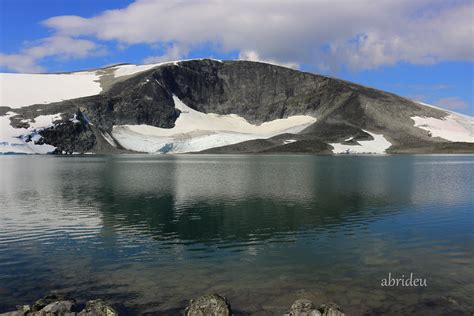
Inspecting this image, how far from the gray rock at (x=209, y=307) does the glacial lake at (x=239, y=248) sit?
6.27ft

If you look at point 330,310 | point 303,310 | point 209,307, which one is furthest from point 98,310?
point 330,310

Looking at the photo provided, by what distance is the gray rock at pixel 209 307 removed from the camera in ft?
60.0

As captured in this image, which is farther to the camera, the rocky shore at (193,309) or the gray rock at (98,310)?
the gray rock at (98,310)

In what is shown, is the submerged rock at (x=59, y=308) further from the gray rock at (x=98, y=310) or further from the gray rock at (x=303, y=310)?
the gray rock at (x=303, y=310)

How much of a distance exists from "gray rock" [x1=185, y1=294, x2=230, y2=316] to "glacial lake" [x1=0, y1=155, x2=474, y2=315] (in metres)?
1.91

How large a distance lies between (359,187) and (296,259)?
4294 cm

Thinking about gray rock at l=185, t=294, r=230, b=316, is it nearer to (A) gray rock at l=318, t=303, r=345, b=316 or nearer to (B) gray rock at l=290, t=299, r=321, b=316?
(B) gray rock at l=290, t=299, r=321, b=316

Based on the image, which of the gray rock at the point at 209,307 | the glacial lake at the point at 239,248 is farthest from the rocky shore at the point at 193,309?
the glacial lake at the point at 239,248

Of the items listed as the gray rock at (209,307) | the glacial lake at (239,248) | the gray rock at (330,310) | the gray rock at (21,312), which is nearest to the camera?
the gray rock at (330,310)

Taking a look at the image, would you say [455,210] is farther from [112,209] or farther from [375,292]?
[112,209]

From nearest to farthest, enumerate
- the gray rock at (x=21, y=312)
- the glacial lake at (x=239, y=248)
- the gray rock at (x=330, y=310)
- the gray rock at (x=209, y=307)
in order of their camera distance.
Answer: the gray rock at (x=330, y=310), the gray rock at (x=21, y=312), the gray rock at (x=209, y=307), the glacial lake at (x=239, y=248)

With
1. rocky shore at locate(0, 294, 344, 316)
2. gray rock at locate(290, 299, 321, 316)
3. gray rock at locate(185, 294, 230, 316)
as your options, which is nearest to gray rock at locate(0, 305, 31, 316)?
rocky shore at locate(0, 294, 344, 316)

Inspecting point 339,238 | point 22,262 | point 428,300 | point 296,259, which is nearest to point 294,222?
point 339,238

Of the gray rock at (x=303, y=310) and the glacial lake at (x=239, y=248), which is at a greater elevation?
the gray rock at (x=303, y=310)
